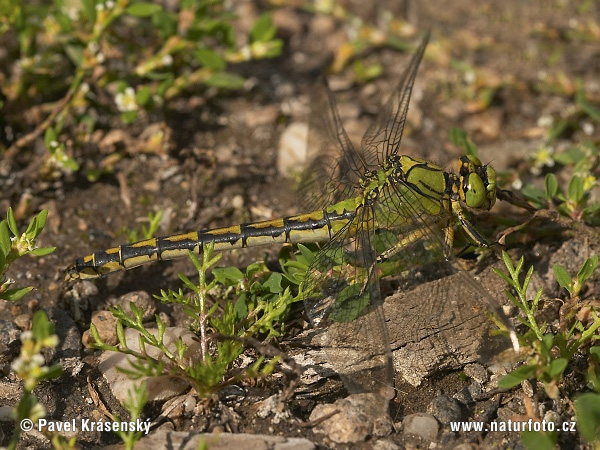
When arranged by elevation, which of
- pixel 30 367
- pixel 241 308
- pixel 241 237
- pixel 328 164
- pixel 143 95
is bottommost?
pixel 30 367

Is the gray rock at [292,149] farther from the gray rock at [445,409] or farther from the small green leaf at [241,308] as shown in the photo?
the gray rock at [445,409]

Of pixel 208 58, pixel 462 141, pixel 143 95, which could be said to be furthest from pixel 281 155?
pixel 462 141

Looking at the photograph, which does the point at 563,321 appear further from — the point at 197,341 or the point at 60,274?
the point at 60,274

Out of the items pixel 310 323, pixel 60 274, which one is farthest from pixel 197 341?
pixel 60 274

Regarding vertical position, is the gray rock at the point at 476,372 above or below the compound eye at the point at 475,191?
below

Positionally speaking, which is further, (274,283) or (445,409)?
(274,283)

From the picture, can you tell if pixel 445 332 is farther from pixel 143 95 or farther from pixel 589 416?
pixel 143 95

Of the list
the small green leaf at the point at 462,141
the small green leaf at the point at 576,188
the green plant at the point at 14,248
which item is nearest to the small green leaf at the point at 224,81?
the small green leaf at the point at 462,141
